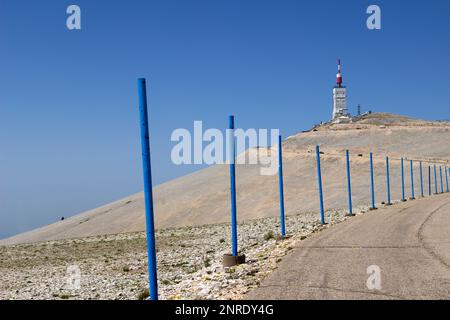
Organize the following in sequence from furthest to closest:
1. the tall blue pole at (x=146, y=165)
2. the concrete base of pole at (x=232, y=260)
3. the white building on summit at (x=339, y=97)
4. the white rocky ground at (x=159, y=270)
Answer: the white building on summit at (x=339, y=97), the concrete base of pole at (x=232, y=260), the white rocky ground at (x=159, y=270), the tall blue pole at (x=146, y=165)

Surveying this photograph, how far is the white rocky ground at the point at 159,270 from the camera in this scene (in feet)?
42.0

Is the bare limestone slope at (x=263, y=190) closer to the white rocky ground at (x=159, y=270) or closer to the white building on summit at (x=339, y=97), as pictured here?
the white rocky ground at (x=159, y=270)

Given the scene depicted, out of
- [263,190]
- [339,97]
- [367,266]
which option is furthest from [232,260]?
[339,97]

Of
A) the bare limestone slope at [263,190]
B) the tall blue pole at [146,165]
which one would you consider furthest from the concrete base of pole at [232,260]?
the bare limestone slope at [263,190]

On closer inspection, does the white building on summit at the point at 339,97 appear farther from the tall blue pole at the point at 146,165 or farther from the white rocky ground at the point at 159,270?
the tall blue pole at the point at 146,165

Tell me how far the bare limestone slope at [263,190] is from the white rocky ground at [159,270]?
21581mm

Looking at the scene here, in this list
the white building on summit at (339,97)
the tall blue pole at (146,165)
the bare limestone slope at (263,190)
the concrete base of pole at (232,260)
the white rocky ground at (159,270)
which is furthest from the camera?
the white building on summit at (339,97)

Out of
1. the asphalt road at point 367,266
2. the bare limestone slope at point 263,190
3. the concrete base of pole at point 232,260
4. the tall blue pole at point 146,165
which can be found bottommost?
the bare limestone slope at point 263,190

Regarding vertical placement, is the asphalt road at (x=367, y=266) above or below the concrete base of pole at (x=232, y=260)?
above

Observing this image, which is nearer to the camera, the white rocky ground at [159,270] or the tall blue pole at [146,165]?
the tall blue pole at [146,165]

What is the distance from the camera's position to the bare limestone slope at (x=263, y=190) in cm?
6091

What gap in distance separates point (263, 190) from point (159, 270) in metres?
47.5

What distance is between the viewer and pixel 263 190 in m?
70.4

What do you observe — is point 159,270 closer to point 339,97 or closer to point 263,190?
point 263,190
